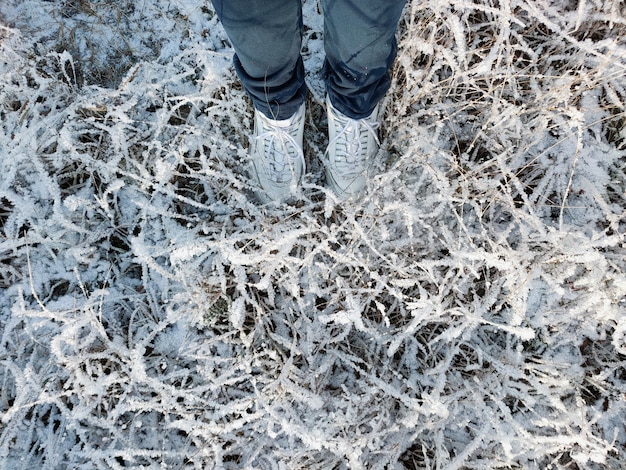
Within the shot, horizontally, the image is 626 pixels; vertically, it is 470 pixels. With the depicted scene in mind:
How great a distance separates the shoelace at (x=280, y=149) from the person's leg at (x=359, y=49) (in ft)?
0.56

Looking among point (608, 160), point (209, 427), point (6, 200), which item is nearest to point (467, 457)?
point (209, 427)

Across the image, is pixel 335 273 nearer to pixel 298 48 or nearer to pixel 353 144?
pixel 353 144

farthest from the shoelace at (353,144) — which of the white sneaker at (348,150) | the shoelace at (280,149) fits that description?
the shoelace at (280,149)

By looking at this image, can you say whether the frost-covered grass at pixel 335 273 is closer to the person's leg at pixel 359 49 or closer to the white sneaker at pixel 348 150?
the white sneaker at pixel 348 150

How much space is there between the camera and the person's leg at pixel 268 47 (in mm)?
771

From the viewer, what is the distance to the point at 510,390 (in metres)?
1.19

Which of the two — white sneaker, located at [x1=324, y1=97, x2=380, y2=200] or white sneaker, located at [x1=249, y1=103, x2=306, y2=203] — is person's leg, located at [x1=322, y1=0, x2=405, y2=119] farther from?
white sneaker, located at [x1=249, y1=103, x2=306, y2=203]

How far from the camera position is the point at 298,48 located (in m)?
0.95

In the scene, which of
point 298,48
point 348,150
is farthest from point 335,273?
point 298,48

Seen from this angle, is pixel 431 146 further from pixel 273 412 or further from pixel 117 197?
pixel 117 197

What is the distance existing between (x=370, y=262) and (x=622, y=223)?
2.55 feet

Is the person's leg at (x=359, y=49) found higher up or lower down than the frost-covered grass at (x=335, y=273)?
higher up

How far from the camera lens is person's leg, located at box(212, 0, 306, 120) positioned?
77cm

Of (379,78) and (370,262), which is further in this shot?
(370,262)
